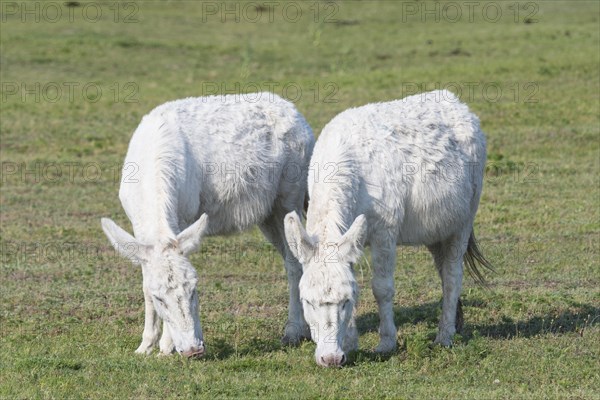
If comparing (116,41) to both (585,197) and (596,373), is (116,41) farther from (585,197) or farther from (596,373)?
(596,373)

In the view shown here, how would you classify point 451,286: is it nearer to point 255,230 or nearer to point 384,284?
point 384,284

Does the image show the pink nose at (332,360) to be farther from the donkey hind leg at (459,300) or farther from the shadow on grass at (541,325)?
the donkey hind leg at (459,300)

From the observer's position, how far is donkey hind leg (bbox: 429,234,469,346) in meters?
11.1

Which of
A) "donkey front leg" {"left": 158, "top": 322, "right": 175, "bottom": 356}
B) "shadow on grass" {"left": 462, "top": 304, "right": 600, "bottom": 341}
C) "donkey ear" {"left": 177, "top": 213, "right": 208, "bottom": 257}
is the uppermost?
"donkey ear" {"left": 177, "top": 213, "right": 208, "bottom": 257}

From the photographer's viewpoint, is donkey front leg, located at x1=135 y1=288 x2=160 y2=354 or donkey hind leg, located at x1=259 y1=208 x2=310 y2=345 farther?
donkey hind leg, located at x1=259 y1=208 x2=310 y2=345

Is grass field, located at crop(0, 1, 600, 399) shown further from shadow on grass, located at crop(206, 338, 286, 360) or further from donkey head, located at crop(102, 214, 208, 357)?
donkey head, located at crop(102, 214, 208, 357)

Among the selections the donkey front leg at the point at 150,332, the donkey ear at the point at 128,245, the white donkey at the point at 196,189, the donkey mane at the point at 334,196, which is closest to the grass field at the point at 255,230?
the donkey front leg at the point at 150,332

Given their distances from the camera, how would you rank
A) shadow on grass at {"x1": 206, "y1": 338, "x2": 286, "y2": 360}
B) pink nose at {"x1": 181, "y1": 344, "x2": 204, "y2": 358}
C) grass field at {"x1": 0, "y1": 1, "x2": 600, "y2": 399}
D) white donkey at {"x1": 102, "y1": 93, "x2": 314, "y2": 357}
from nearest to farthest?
pink nose at {"x1": 181, "y1": 344, "x2": 204, "y2": 358}, white donkey at {"x1": 102, "y1": 93, "x2": 314, "y2": 357}, grass field at {"x1": 0, "y1": 1, "x2": 600, "y2": 399}, shadow on grass at {"x1": 206, "y1": 338, "x2": 286, "y2": 360}

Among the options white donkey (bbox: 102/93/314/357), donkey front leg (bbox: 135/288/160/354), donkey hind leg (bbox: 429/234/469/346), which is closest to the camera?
white donkey (bbox: 102/93/314/357)

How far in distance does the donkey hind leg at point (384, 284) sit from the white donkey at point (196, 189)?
4.37ft

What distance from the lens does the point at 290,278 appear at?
466 inches

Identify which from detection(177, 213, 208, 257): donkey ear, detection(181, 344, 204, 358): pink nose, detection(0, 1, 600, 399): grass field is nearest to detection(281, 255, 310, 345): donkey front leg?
detection(0, 1, 600, 399): grass field

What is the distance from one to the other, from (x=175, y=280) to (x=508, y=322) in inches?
173

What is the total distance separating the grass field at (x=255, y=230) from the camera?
9602mm
